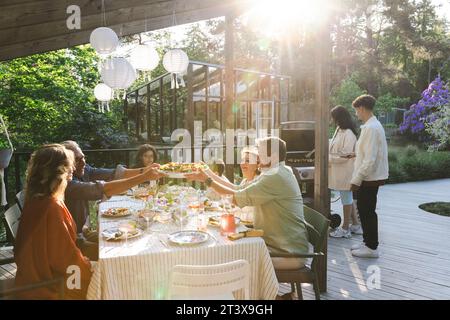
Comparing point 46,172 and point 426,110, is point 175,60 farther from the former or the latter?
point 426,110

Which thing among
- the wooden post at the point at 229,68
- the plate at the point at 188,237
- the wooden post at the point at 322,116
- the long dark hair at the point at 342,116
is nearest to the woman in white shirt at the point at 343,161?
the long dark hair at the point at 342,116

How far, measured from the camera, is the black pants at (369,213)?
4070 mm

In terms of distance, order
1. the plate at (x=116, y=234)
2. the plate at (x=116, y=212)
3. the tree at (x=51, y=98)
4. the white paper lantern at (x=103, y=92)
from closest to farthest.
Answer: the plate at (x=116, y=234) < the plate at (x=116, y=212) < the white paper lantern at (x=103, y=92) < the tree at (x=51, y=98)

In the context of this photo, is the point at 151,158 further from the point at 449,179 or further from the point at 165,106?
the point at 449,179

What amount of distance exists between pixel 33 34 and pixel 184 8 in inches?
65.5

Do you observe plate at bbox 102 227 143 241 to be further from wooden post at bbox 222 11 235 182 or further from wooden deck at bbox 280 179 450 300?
wooden post at bbox 222 11 235 182

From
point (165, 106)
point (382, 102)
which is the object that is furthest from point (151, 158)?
point (382, 102)

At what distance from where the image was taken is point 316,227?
2.79 metres

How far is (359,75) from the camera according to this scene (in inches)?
585

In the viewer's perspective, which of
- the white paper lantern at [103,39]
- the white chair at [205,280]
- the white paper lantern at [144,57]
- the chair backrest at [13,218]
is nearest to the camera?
the white chair at [205,280]

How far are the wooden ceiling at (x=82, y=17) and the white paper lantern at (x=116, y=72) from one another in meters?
0.83

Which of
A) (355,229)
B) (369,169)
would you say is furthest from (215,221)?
(355,229)

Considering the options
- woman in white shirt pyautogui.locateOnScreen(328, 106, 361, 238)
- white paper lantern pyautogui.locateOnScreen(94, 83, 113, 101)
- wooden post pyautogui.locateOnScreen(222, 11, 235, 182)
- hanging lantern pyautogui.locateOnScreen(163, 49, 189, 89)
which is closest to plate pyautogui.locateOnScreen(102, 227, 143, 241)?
hanging lantern pyautogui.locateOnScreen(163, 49, 189, 89)

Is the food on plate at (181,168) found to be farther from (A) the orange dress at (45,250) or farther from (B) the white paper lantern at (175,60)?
(A) the orange dress at (45,250)
